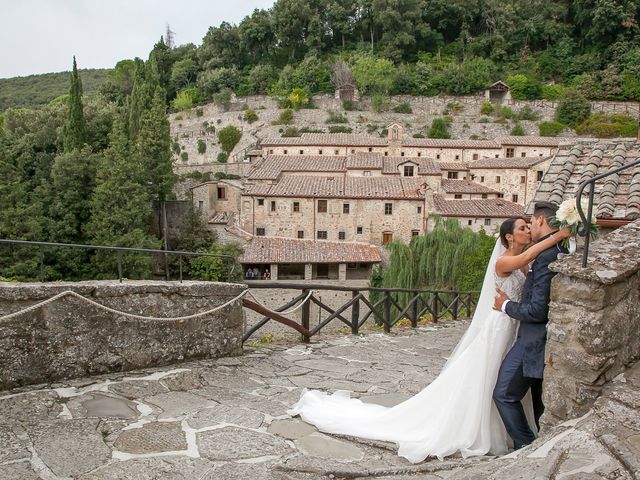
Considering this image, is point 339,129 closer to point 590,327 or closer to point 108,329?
point 108,329

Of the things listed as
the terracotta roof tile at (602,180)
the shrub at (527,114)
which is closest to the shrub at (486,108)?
the shrub at (527,114)

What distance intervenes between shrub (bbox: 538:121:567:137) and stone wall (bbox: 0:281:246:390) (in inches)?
2307

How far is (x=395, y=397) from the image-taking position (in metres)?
4.97

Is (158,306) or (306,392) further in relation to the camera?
(158,306)

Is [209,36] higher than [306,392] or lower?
higher

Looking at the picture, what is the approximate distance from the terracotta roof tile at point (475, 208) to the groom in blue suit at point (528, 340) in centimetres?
3267

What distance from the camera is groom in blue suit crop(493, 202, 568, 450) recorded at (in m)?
3.48

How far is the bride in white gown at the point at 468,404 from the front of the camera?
3678mm

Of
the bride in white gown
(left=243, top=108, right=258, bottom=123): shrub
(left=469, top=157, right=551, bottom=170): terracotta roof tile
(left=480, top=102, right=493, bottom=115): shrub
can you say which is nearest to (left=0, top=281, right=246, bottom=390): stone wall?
the bride in white gown

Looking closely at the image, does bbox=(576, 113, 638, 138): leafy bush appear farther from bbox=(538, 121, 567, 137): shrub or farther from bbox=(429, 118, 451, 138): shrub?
bbox=(429, 118, 451, 138): shrub

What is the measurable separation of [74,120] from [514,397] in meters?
37.9

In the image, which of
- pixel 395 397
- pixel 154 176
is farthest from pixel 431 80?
pixel 395 397

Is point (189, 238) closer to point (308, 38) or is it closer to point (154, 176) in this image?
point (154, 176)

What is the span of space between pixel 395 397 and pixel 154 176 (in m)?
35.2
